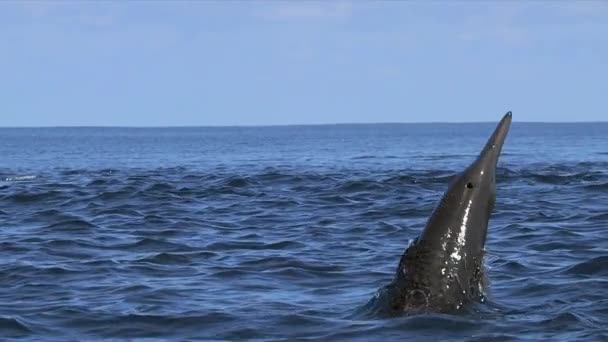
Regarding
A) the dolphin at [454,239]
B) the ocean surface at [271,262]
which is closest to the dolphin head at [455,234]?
the dolphin at [454,239]

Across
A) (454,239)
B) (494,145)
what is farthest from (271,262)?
(494,145)

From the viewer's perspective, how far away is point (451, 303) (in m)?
12.1

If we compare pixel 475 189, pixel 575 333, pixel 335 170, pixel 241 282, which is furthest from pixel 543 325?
pixel 335 170

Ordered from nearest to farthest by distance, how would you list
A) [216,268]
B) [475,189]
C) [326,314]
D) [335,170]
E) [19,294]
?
[475,189]
[326,314]
[19,294]
[216,268]
[335,170]

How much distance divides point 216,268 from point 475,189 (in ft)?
18.1

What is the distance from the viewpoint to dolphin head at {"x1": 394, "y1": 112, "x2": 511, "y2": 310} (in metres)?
11.8

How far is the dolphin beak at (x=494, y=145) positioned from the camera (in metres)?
11.7

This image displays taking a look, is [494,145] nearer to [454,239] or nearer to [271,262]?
[454,239]

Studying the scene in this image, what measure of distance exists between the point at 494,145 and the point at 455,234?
0.86m

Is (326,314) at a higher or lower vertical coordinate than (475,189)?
lower

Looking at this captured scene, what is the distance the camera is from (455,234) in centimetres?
1184

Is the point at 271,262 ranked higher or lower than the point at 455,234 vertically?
lower

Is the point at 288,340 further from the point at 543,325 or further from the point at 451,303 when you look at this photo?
the point at 543,325

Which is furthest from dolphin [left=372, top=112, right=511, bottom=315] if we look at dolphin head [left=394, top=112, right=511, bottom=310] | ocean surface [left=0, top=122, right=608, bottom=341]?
ocean surface [left=0, top=122, right=608, bottom=341]
